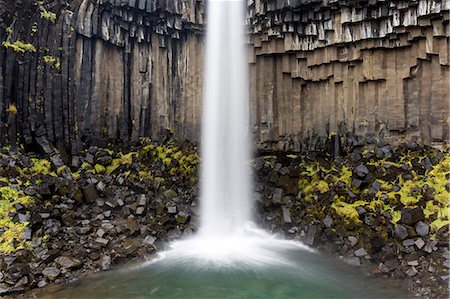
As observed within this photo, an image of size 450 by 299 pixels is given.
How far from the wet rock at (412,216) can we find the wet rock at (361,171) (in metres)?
3.17

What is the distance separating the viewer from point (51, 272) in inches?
391

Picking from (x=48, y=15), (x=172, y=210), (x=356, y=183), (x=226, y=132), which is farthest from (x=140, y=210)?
Result: (x=48, y=15)

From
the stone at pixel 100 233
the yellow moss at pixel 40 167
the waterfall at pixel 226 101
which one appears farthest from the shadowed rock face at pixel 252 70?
the stone at pixel 100 233

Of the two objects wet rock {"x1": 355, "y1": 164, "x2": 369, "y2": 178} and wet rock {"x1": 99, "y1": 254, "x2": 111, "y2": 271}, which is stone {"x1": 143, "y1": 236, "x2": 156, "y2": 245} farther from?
wet rock {"x1": 355, "y1": 164, "x2": 369, "y2": 178}

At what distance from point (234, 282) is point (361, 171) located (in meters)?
7.53

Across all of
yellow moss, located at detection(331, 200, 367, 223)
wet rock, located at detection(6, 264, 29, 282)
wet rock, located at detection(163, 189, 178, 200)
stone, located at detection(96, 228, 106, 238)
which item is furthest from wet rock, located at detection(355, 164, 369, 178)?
wet rock, located at detection(6, 264, 29, 282)

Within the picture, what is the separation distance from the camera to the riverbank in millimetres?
10336

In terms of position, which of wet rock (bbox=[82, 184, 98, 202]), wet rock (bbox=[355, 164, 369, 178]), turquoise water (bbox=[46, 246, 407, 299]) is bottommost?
turquoise water (bbox=[46, 246, 407, 299])

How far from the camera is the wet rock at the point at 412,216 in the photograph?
1113 centimetres

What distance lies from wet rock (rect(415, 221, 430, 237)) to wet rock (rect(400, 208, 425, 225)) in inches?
5.6

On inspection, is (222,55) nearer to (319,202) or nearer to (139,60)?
(139,60)

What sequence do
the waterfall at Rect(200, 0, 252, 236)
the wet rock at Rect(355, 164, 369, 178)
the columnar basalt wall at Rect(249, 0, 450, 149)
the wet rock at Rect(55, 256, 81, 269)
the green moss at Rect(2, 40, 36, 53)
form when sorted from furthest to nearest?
the waterfall at Rect(200, 0, 252, 236), the green moss at Rect(2, 40, 36, 53), the columnar basalt wall at Rect(249, 0, 450, 149), the wet rock at Rect(355, 164, 369, 178), the wet rock at Rect(55, 256, 81, 269)

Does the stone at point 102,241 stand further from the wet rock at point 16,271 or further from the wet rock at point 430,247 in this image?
the wet rock at point 430,247

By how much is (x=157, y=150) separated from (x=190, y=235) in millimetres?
5538
